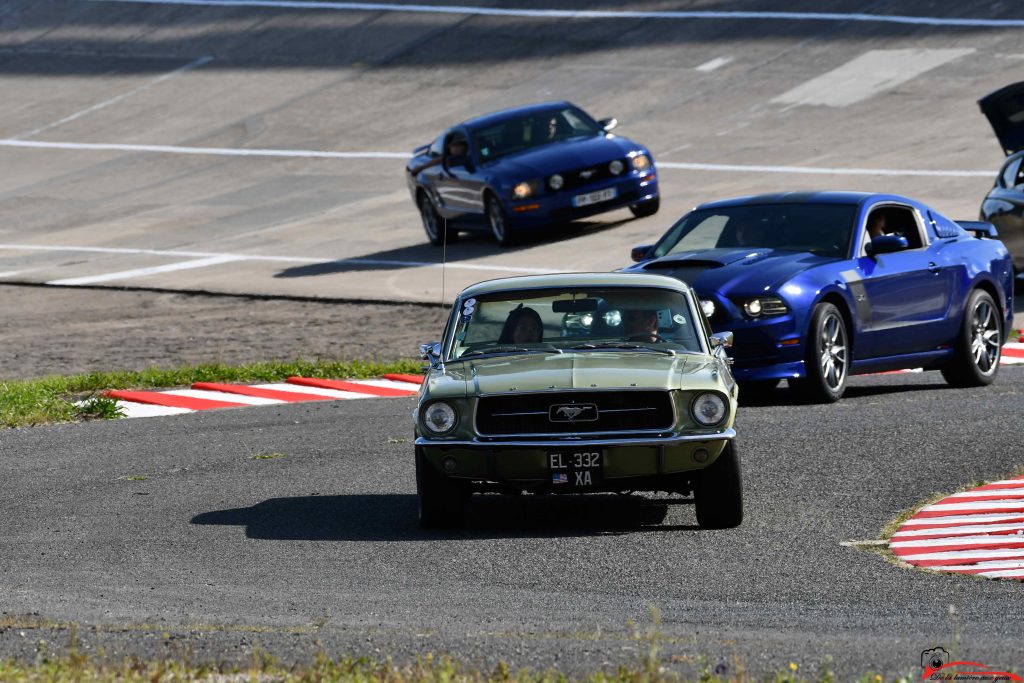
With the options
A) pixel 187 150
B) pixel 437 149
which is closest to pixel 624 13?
pixel 187 150

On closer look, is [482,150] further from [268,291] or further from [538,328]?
[538,328]

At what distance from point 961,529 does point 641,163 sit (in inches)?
647

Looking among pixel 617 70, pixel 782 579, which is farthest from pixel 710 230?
pixel 617 70

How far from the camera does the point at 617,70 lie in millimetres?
38438

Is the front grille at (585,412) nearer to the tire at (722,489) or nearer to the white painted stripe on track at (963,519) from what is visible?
the tire at (722,489)

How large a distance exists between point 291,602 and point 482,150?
18326 mm

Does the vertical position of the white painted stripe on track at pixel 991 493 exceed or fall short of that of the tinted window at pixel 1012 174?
it falls short

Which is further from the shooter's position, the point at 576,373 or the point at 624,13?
the point at 624,13

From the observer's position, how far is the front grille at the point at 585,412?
31.0 ft

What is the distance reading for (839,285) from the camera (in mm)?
14367

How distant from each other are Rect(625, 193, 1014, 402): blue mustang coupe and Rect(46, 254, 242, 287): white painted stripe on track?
453 inches

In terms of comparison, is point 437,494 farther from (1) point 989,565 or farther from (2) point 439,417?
(1) point 989,565

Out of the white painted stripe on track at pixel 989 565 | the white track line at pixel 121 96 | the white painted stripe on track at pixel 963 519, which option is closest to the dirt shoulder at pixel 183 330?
the white painted stripe on track at pixel 963 519

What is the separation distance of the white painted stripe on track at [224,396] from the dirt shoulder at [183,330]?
5.67 feet
